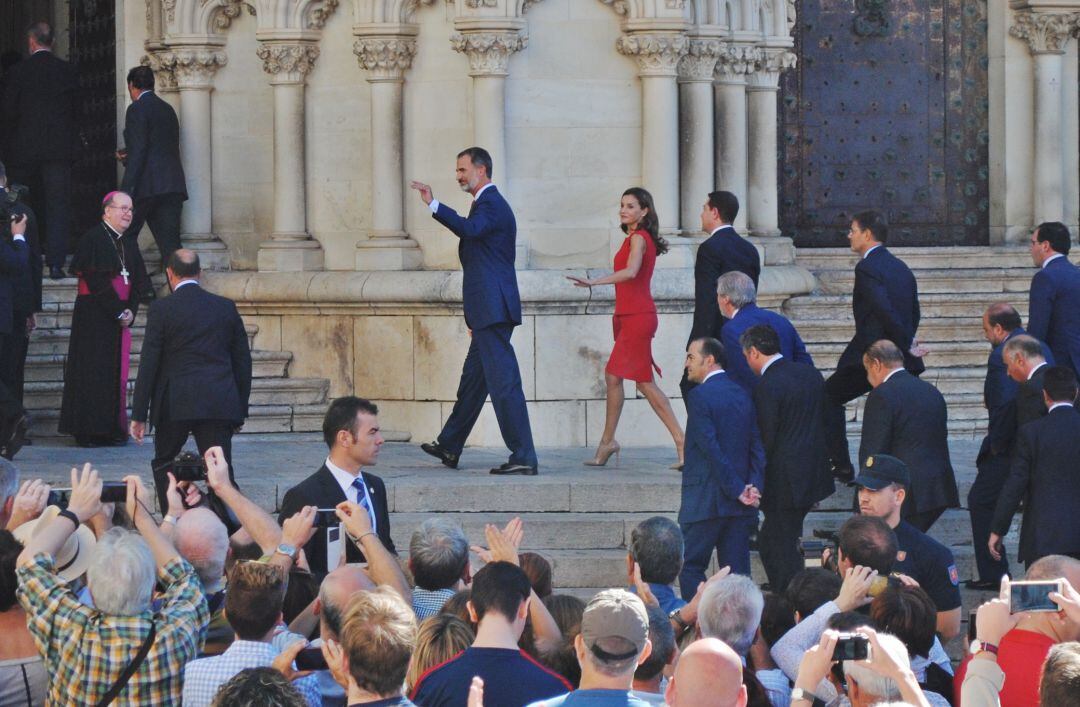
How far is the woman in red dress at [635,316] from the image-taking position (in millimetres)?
12312

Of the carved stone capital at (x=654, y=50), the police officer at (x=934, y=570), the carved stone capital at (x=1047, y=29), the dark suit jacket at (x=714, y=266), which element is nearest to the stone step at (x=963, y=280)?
the carved stone capital at (x=1047, y=29)

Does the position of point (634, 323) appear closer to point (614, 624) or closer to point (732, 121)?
point (732, 121)

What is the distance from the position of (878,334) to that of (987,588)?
5.19 ft

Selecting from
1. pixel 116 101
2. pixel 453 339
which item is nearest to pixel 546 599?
pixel 453 339

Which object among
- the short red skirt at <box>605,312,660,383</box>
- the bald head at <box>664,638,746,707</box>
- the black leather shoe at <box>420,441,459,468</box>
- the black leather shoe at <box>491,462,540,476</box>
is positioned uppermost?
the short red skirt at <box>605,312,660,383</box>

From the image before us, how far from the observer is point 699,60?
14.3 meters

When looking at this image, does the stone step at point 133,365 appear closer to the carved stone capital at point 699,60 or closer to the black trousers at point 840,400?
the carved stone capital at point 699,60

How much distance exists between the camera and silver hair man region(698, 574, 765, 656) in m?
6.91

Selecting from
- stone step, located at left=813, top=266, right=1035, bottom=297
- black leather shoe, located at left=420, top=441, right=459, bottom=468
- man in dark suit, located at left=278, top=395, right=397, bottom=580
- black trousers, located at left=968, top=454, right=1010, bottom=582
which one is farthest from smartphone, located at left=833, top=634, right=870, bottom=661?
stone step, located at left=813, top=266, right=1035, bottom=297

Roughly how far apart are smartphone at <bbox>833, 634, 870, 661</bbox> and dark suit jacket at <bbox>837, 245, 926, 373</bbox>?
6316 millimetres

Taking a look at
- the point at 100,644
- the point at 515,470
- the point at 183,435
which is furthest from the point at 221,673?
the point at 515,470

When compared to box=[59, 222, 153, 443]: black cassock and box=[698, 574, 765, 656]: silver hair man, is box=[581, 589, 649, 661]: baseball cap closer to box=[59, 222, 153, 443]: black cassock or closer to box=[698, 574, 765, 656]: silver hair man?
box=[698, 574, 765, 656]: silver hair man

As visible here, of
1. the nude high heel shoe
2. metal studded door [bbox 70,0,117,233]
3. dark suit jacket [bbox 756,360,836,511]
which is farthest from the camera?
metal studded door [bbox 70,0,117,233]

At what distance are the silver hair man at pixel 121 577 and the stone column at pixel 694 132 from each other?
324 inches
